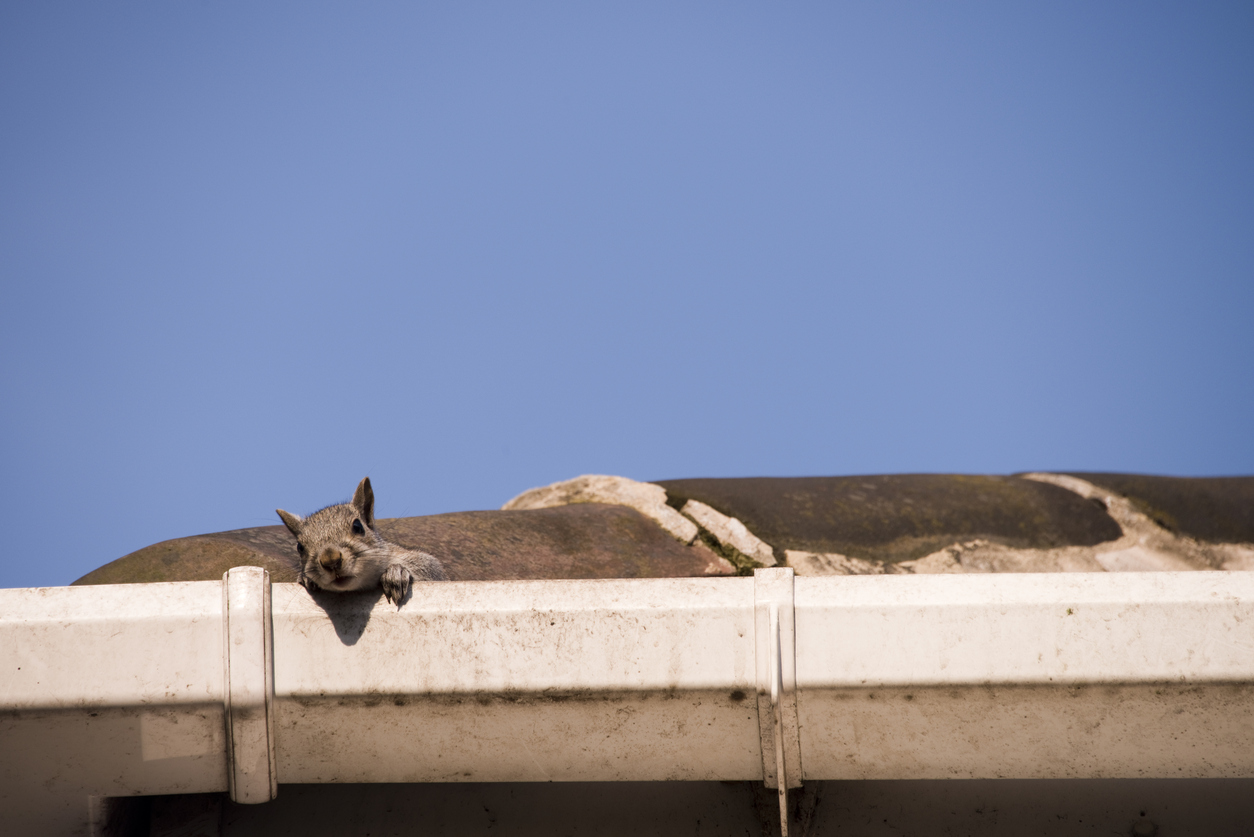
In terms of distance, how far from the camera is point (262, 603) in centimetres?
217

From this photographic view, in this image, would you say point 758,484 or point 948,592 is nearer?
point 948,592

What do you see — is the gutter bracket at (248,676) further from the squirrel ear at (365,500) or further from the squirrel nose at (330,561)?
the squirrel ear at (365,500)

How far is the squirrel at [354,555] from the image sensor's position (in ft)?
7.45

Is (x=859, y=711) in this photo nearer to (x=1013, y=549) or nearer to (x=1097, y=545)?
(x=1013, y=549)

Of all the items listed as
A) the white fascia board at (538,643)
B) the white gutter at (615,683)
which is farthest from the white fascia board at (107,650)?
the white fascia board at (538,643)

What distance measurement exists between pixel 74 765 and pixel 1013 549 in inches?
129

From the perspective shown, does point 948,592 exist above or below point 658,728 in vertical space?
above

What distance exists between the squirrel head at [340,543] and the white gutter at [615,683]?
3.2 inches

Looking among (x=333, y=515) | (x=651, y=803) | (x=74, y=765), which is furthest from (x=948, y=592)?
(x=74, y=765)

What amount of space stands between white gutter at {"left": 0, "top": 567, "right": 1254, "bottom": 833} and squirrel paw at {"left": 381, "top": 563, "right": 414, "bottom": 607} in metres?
0.05

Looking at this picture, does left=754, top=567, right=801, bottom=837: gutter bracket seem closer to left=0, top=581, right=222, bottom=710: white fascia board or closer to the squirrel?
the squirrel

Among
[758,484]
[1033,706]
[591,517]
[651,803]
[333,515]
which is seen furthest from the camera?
[758,484]

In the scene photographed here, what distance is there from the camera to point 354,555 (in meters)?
2.37

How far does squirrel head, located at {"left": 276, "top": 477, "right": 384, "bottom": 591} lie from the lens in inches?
89.9
